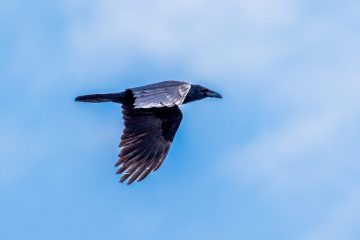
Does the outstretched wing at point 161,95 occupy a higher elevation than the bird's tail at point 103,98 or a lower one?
lower

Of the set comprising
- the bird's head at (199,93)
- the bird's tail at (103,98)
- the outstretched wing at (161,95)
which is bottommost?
the outstretched wing at (161,95)

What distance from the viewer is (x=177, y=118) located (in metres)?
20.8

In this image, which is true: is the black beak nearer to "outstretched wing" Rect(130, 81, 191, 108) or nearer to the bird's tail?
the bird's tail

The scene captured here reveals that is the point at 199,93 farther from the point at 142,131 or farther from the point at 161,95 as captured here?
the point at 161,95

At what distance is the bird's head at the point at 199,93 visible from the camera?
2111 cm

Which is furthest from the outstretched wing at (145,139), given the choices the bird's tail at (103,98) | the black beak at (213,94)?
the black beak at (213,94)

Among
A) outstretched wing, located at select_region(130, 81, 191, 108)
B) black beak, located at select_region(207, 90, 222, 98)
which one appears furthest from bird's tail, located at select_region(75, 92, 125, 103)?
black beak, located at select_region(207, 90, 222, 98)

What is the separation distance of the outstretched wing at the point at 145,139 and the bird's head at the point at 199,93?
0.40 meters

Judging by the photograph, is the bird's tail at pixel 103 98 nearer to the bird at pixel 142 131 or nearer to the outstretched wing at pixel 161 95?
the bird at pixel 142 131

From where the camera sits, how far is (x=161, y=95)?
58.5 feet

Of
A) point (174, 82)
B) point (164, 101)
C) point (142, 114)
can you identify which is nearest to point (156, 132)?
point (142, 114)

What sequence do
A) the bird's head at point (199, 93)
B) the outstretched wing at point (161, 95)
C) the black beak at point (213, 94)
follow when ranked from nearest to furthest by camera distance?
the outstretched wing at point (161, 95), the bird's head at point (199, 93), the black beak at point (213, 94)

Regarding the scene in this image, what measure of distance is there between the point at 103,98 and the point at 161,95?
8.28 feet

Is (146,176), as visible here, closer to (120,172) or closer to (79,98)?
(120,172)
